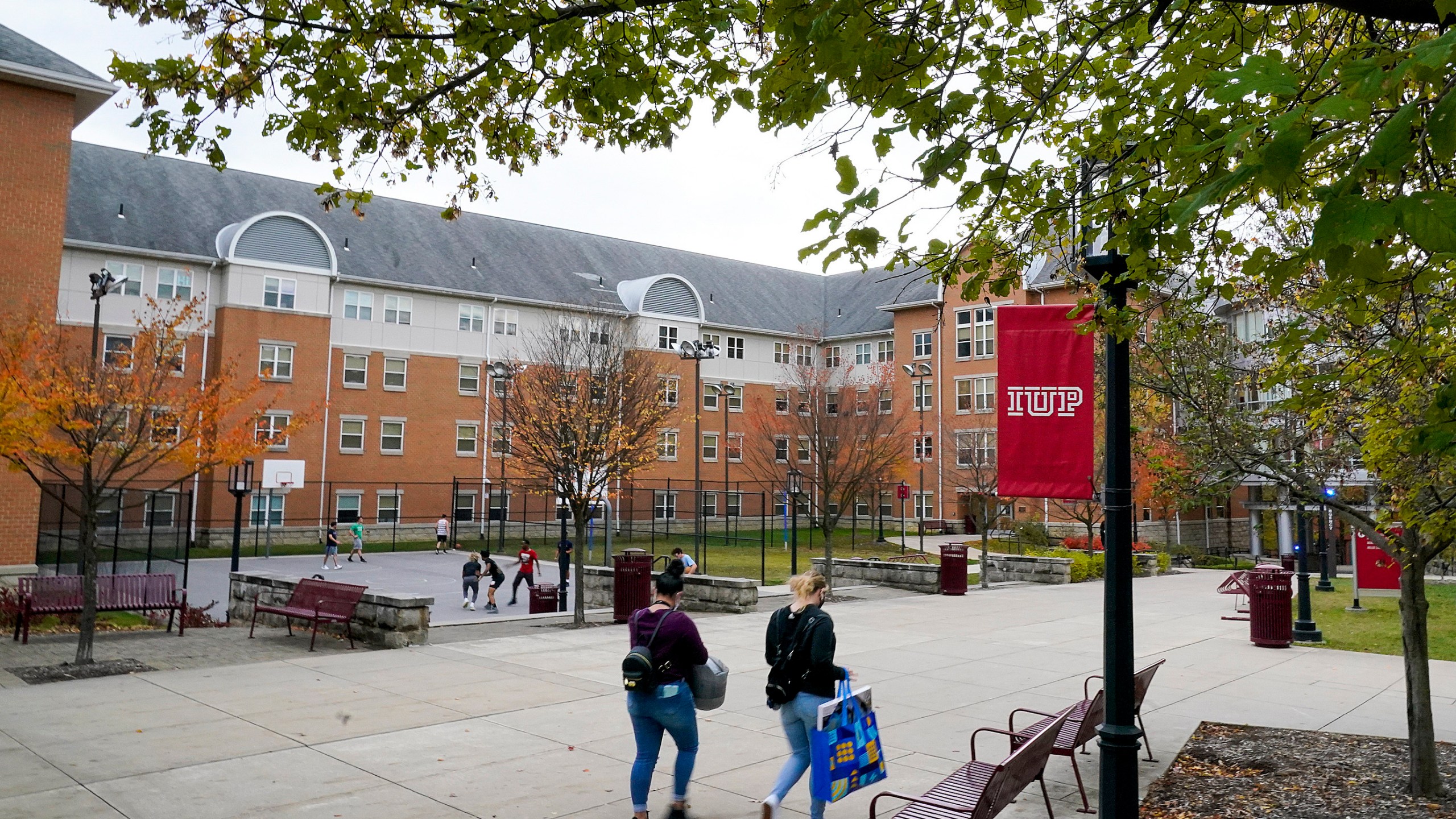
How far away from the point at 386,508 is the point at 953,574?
28160 millimetres

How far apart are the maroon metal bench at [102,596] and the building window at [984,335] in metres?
43.0

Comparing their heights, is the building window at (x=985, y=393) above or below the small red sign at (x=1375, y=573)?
above

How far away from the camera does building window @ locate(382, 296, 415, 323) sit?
4419 centimetres

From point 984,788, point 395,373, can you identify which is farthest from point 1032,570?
point 395,373

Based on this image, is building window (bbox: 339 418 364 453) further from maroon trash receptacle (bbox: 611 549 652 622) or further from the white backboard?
maroon trash receptacle (bbox: 611 549 652 622)

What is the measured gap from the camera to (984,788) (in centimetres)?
573

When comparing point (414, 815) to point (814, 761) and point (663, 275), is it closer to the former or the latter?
point (814, 761)

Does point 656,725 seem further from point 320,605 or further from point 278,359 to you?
point 278,359

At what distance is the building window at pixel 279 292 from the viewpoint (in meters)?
40.1

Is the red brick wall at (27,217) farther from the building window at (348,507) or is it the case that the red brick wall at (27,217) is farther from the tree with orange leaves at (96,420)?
the building window at (348,507)

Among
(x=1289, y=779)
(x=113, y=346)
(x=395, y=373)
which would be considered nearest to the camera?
(x=1289, y=779)

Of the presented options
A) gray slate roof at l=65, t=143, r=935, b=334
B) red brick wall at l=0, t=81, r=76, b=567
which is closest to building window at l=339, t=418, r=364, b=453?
gray slate roof at l=65, t=143, r=935, b=334

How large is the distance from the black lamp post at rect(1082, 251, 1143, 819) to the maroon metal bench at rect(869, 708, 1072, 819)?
1.95 feet

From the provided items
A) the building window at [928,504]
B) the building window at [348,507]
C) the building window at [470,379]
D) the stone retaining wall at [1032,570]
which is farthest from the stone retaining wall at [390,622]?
the building window at [928,504]
